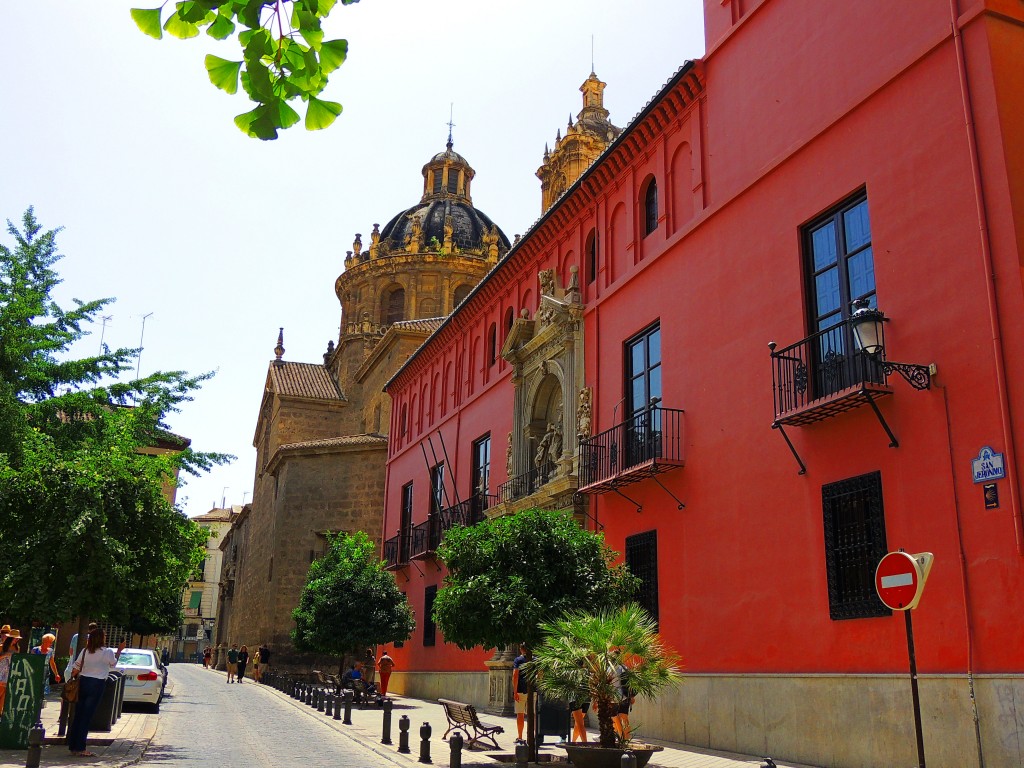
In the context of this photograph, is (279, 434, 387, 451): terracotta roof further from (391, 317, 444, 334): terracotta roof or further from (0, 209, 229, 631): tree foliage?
(0, 209, 229, 631): tree foliage

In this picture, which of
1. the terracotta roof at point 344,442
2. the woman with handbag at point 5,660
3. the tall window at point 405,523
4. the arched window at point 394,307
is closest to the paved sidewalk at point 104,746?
the woman with handbag at point 5,660

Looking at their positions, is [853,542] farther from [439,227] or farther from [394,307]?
[439,227]

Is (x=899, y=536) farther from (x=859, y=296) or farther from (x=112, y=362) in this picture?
(x=112, y=362)

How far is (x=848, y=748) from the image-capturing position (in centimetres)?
991

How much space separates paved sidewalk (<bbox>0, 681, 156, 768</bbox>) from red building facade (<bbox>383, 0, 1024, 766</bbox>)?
7.13 meters

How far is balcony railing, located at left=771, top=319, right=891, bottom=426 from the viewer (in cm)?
1036

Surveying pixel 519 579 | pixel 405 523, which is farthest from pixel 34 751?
pixel 405 523

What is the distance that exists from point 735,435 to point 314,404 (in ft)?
123

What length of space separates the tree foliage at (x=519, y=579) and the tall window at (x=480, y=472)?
31.4ft

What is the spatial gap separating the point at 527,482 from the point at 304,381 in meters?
32.1

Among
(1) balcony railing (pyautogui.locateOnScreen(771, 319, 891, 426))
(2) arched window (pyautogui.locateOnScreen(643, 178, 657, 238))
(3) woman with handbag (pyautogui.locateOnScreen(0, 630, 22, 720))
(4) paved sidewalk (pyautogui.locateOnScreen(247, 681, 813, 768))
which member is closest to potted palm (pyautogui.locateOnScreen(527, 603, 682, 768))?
(4) paved sidewalk (pyautogui.locateOnScreen(247, 681, 813, 768))

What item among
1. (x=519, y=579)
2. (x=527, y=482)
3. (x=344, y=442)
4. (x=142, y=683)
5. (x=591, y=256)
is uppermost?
(x=344, y=442)

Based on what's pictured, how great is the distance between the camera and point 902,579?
7.58 meters

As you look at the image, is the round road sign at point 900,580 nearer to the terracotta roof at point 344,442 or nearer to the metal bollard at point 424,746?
the metal bollard at point 424,746
